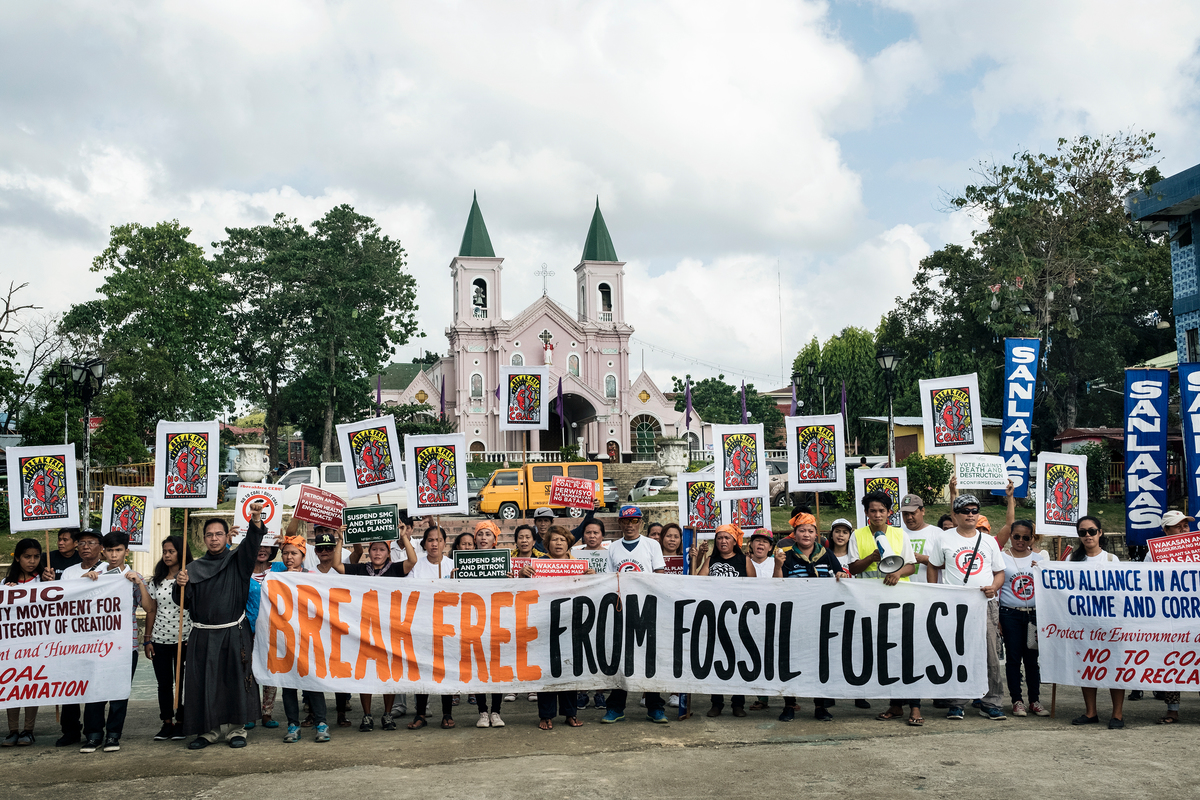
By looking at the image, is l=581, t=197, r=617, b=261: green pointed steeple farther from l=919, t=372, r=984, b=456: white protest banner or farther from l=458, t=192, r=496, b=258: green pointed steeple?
l=919, t=372, r=984, b=456: white protest banner

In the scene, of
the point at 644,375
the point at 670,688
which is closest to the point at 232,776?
the point at 670,688

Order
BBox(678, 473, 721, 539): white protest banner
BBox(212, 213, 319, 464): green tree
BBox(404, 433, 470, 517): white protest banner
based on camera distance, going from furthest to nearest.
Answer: BBox(212, 213, 319, 464): green tree → BBox(678, 473, 721, 539): white protest banner → BBox(404, 433, 470, 517): white protest banner

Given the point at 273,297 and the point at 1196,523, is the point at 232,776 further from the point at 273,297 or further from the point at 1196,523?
the point at 273,297

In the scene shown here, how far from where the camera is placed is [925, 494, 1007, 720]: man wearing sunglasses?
754cm

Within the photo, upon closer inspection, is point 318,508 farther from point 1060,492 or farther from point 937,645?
point 1060,492

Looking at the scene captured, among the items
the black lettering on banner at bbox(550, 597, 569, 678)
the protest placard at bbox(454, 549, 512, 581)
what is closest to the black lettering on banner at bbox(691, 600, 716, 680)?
the black lettering on banner at bbox(550, 597, 569, 678)

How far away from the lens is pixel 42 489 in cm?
1062

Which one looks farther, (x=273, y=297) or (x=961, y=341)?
(x=273, y=297)

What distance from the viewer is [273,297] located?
44.7 meters

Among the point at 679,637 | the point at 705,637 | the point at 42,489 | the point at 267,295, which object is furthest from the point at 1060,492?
the point at 267,295

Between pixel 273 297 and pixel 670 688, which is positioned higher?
pixel 273 297

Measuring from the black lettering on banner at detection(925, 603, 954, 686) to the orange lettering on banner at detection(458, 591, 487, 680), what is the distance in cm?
325

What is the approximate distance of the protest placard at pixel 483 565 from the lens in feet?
25.2

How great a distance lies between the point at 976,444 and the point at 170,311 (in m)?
33.1
